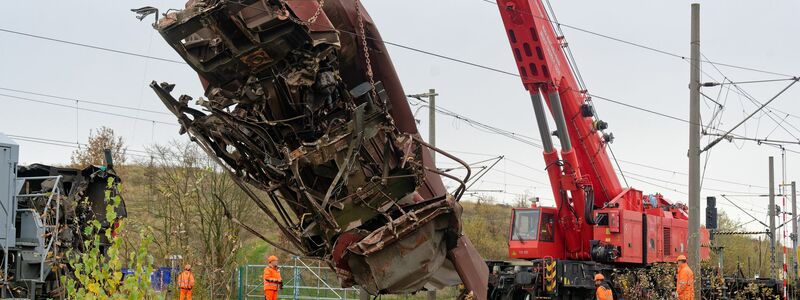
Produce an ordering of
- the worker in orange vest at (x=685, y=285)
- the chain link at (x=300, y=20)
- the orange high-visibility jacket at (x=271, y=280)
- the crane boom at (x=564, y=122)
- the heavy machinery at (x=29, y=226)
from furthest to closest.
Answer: the orange high-visibility jacket at (x=271, y=280), the crane boom at (x=564, y=122), the worker in orange vest at (x=685, y=285), the heavy machinery at (x=29, y=226), the chain link at (x=300, y=20)

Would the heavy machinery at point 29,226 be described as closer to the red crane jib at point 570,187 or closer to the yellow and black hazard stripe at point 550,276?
the red crane jib at point 570,187

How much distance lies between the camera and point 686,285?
14664mm

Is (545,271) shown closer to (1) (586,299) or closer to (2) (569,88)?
(1) (586,299)

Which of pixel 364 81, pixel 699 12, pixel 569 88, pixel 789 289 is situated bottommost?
pixel 789 289

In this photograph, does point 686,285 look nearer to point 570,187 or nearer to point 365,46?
point 570,187

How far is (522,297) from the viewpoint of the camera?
19.7 meters

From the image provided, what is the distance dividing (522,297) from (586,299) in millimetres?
1458

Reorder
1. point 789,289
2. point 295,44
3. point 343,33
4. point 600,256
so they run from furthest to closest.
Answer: point 789,289 < point 600,256 < point 343,33 < point 295,44

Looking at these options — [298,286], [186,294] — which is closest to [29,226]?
[186,294]

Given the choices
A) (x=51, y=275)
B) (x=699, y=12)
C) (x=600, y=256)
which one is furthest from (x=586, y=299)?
(x=51, y=275)

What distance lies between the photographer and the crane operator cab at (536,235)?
766 inches

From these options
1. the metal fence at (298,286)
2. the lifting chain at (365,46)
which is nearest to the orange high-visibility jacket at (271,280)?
the metal fence at (298,286)

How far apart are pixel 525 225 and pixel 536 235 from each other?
0.50 m

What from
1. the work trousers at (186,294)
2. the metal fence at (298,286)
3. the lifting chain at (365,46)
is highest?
the lifting chain at (365,46)
